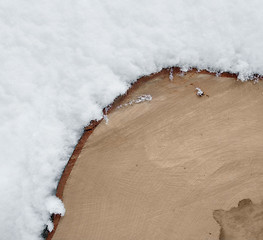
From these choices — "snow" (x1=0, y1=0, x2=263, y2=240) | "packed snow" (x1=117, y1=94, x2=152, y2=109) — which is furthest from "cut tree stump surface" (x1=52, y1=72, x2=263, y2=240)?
"snow" (x1=0, y1=0, x2=263, y2=240)

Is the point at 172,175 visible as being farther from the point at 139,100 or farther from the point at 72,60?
the point at 72,60

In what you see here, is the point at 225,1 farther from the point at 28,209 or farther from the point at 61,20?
the point at 28,209

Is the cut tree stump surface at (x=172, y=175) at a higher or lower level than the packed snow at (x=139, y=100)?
lower

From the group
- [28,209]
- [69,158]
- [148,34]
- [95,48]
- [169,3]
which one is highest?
[169,3]

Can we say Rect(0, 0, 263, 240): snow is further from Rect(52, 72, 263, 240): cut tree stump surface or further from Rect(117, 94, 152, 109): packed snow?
Rect(52, 72, 263, 240): cut tree stump surface

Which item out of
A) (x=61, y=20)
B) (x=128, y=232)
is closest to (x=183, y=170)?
(x=128, y=232)

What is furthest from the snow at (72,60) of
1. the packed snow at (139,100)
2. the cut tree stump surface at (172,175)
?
the cut tree stump surface at (172,175)

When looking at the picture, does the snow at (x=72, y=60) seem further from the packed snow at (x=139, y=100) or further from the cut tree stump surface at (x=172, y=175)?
the cut tree stump surface at (x=172, y=175)

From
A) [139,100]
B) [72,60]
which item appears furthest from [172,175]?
[72,60]

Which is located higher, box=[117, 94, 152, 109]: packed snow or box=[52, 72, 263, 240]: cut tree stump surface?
box=[117, 94, 152, 109]: packed snow
